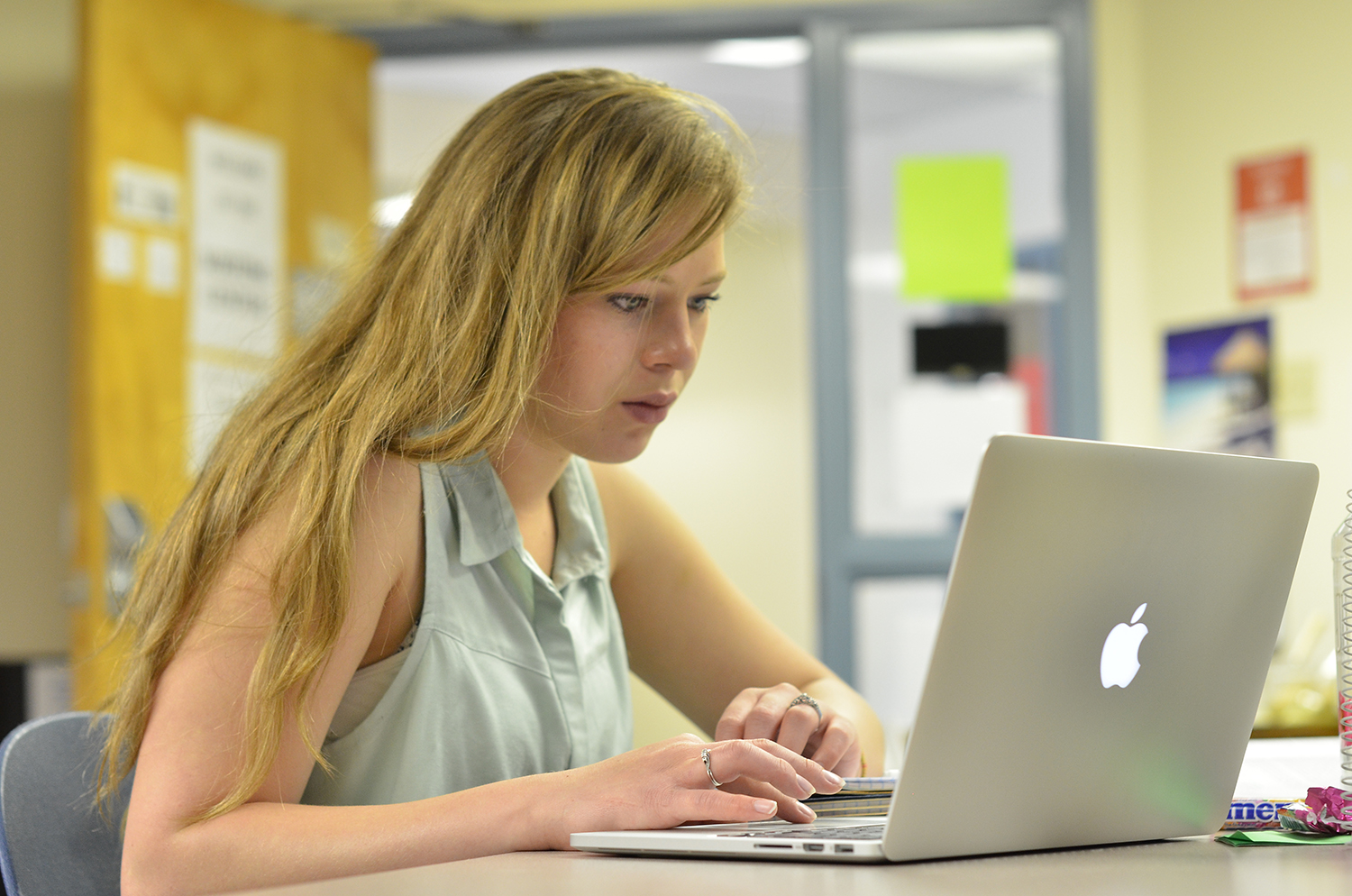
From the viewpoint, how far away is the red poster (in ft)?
9.14

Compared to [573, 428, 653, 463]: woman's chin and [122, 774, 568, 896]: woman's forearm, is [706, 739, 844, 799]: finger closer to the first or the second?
[122, 774, 568, 896]: woman's forearm

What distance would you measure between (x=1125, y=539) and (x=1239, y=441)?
2.25 metres

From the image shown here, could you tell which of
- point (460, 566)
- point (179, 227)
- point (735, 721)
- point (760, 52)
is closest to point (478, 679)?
point (460, 566)

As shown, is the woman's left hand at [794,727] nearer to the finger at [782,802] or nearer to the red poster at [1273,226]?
the finger at [782,802]

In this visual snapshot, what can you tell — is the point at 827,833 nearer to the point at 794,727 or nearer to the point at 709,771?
the point at 709,771

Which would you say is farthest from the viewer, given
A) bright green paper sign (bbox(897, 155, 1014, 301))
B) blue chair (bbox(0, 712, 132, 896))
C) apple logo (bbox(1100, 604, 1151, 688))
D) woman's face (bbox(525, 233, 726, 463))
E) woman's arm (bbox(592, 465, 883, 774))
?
bright green paper sign (bbox(897, 155, 1014, 301))

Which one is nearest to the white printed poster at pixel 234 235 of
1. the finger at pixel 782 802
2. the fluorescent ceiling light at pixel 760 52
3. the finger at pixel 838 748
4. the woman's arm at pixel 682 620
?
the fluorescent ceiling light at pixel 760 52

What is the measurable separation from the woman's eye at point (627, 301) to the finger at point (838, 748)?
0.38 m

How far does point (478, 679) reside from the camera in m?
1.13

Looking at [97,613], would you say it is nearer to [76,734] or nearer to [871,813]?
[76,734]

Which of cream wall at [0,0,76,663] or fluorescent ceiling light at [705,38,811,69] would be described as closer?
cream wall at [0,0,76,663]

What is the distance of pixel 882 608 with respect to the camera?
131 inches

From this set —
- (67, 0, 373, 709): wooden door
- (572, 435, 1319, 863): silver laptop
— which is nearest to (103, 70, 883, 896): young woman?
(572, 435, 1319, 863): silver laptop

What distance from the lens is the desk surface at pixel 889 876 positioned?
0.68 metres
